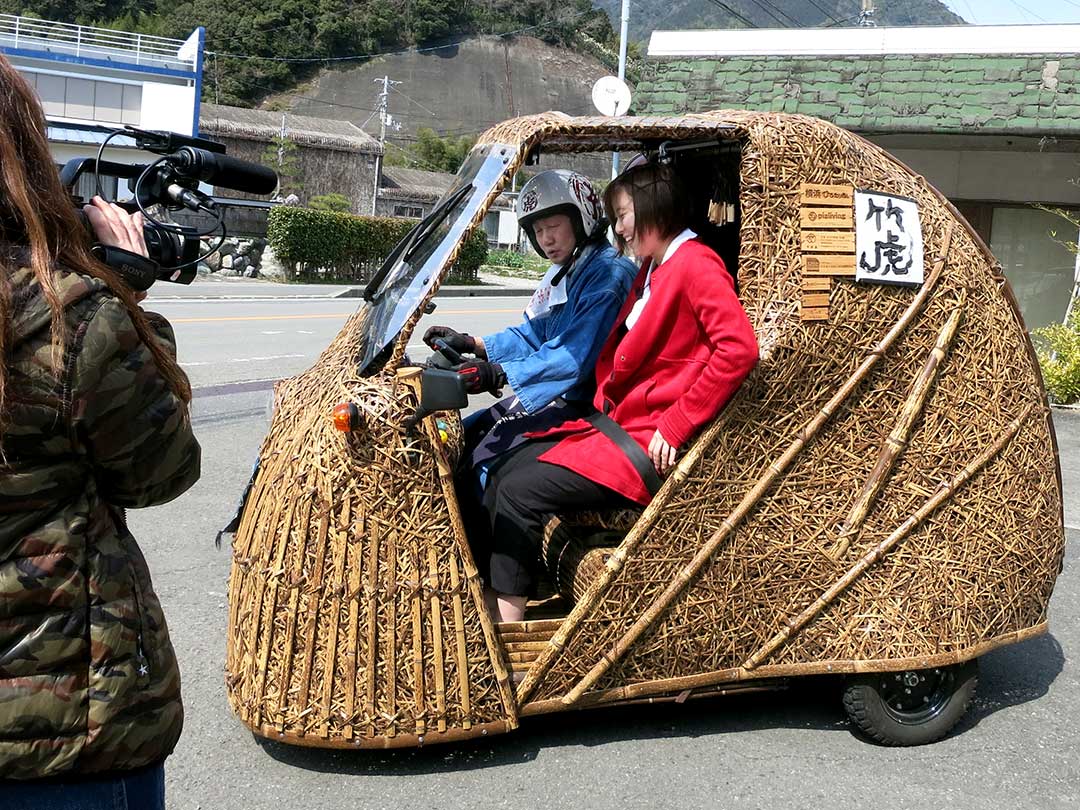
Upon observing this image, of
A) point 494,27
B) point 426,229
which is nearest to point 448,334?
point 426,229

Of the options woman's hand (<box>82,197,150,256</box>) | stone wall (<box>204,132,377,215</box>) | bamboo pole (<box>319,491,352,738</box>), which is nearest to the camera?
woman's hand (<box>82,197,150,256</box>)

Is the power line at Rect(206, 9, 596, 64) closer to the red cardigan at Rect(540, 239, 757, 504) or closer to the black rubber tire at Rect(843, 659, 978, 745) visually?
the red cardigan at Rect(540, 239, 757, 504)

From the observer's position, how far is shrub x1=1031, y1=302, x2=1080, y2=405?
12008mm

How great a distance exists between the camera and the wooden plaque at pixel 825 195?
4.07m

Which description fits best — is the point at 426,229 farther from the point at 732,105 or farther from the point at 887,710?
the point at 732,105

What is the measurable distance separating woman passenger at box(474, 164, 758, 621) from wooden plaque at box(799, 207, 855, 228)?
14.6 inches

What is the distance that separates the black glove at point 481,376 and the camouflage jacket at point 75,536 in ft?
5.75

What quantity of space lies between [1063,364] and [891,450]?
9170 millimetres

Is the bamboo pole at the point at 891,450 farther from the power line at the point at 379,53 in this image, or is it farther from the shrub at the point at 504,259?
the power line at the point at 379,53

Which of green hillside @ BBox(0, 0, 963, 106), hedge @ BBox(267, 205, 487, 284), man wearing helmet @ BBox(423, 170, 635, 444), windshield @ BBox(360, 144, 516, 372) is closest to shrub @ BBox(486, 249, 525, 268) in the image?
hedge @ BBox(267, 205, 487, 284)

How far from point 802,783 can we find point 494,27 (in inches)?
5002

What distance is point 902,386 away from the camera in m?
4.18

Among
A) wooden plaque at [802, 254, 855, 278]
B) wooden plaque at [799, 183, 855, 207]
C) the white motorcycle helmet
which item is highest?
wooden plaque at [799, 183, 855, 207]

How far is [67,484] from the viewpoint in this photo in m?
1.98
